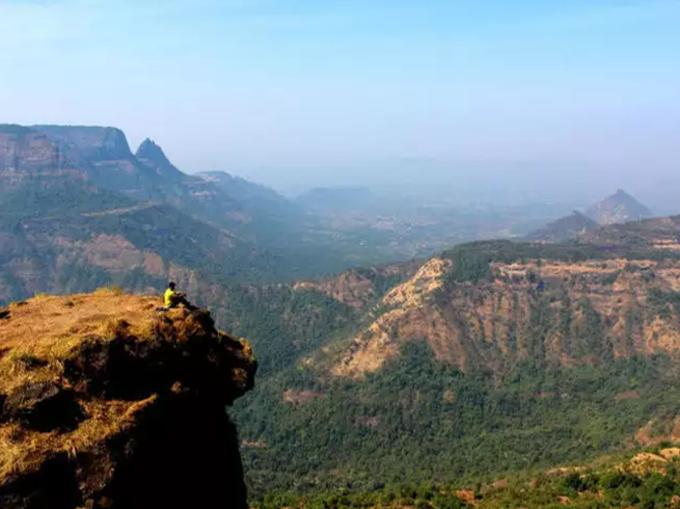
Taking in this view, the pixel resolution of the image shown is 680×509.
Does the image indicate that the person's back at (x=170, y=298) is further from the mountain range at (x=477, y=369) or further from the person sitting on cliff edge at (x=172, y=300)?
the mountain range at (x=477, y=369)

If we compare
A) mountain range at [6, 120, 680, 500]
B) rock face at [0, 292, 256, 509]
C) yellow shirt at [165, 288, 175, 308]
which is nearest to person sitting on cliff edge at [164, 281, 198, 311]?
yellow shirt at [165, 288, 175, 308]

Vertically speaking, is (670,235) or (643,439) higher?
(670,235)

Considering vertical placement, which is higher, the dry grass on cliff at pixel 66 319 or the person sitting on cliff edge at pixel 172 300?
the person sitting on cliff edge at pixel 172 300

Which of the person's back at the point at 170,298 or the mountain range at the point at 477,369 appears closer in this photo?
the person's back at the point at 170,298

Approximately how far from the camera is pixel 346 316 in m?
152

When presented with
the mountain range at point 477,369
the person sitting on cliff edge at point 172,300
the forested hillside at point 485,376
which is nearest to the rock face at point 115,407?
the person sitting on cliff edge at point 172,300

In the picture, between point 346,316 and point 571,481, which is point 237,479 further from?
point 346,316

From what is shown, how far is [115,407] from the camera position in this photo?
15.9m

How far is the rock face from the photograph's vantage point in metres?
14.3

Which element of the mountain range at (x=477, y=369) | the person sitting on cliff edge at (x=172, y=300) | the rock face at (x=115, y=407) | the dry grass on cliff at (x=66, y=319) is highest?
the person sitting on cliff edge at (x=172, y=300)

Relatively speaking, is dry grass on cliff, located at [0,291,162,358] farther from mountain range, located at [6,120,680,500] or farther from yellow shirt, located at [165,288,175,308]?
mountain range, located at [6,120,680,500]

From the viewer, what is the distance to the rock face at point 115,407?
1426 cm

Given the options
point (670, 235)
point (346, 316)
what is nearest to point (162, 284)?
point (346, 316)

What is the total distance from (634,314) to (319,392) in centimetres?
6963
